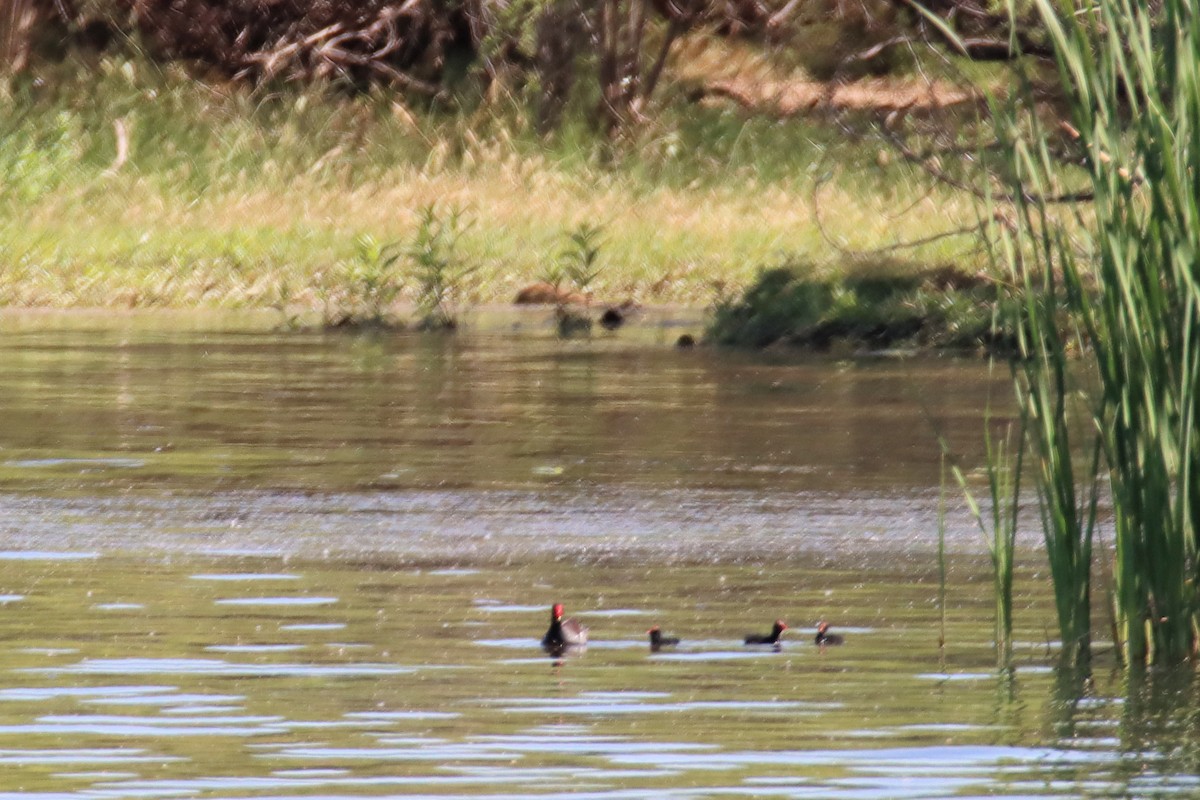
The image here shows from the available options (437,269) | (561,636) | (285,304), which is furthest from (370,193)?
(561,636)

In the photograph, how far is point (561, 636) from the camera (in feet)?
30.0

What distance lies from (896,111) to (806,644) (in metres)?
25.7

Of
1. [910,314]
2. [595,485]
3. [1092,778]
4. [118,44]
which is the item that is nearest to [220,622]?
[1092,778]

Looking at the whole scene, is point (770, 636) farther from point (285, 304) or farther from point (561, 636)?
point (285, 304)

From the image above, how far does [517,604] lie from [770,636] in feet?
4.37

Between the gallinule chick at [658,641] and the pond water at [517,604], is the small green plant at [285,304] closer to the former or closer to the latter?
the pond water at [517,604]

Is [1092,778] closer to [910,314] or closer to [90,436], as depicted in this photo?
[90,436]

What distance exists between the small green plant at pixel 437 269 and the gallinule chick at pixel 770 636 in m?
15.7

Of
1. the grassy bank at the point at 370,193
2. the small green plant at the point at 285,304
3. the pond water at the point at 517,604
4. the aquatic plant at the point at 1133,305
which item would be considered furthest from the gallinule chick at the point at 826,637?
the small green plant at the point at 285,304

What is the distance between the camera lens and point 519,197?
3089 centimetres

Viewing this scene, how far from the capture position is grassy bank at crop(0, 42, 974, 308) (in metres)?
27.8

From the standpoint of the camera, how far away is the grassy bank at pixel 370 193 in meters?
27.8

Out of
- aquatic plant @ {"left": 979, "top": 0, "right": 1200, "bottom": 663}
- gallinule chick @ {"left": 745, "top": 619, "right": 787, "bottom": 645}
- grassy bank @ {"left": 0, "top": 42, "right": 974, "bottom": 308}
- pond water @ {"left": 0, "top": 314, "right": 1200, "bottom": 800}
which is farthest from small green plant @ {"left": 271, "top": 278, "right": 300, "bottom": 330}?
aquatic plant @ {"left": 979, "top": 0, "right": 1200, "bottom": 663}

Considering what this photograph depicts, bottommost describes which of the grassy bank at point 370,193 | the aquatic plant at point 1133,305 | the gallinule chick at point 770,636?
the gallinule chick at point 770,636
